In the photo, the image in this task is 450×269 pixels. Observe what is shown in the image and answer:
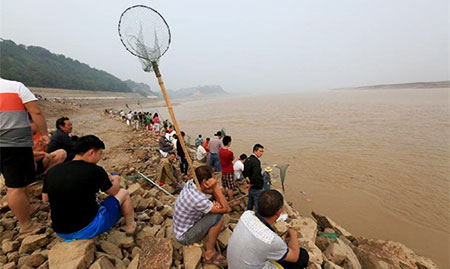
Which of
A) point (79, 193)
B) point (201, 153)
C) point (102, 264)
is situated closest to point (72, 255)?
point (102, 264)

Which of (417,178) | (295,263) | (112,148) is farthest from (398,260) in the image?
(112,148)

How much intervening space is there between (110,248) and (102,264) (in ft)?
1.09

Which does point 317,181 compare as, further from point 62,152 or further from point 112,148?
point 112,148

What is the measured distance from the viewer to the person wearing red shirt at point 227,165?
5.10m

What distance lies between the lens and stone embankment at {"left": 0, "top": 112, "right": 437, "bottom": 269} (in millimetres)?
2145

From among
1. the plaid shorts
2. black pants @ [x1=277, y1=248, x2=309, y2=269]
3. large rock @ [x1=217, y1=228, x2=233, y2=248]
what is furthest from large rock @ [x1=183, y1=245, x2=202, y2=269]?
the plaid shorts

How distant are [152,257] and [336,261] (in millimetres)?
2891

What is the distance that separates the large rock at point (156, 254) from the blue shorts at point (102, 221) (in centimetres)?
55

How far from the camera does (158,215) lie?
3.37 m

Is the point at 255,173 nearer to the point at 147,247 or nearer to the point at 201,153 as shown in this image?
the point at 147,247

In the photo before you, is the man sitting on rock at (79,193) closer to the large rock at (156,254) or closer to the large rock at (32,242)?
the large rock at (32,242)

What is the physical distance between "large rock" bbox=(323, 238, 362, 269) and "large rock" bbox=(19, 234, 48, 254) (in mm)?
4188

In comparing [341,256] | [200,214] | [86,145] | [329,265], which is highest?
[86,145]

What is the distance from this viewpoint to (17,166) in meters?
2.38
